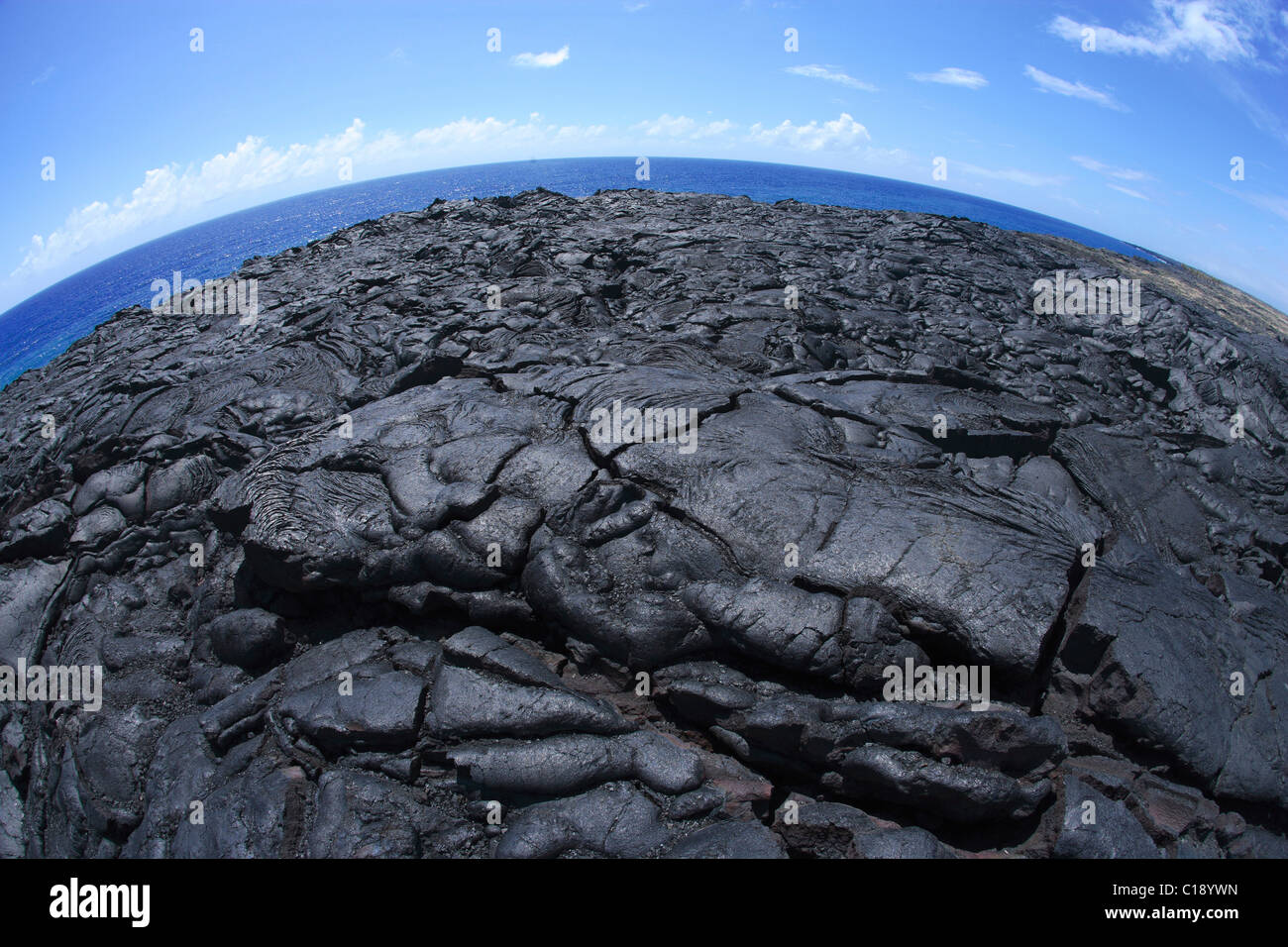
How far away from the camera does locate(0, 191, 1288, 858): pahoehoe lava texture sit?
477cm

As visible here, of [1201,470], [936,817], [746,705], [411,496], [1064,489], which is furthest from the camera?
[1201,470]

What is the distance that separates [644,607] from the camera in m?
5.75

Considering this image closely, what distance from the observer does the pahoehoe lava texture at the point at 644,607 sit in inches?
188

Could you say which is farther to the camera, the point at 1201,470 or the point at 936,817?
the point at 1201,470

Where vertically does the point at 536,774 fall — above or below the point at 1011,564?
below

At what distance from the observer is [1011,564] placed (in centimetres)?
578
